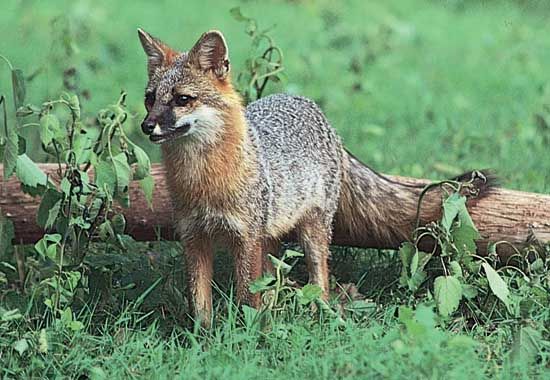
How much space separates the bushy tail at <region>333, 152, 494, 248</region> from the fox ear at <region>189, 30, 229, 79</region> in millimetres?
1116

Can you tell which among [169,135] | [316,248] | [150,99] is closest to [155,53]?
[150,99]

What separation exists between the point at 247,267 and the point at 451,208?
965 millimetres

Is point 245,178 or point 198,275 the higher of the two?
point 245,178

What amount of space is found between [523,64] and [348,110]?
2.38m

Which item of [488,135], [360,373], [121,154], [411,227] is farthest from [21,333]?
[488,135]

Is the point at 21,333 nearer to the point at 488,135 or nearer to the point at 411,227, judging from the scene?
the point at 411,227

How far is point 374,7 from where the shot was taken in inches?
519

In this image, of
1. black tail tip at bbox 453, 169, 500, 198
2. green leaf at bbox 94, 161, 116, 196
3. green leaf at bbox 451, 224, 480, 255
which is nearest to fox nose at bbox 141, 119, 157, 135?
green leaf at bbox 94, 161, 116, 196

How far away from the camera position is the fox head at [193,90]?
4715 millimetres

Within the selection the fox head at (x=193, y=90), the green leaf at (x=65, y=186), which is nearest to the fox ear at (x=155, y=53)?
the fox head at (x=193, y=90)

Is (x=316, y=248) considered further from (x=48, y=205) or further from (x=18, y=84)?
(x=18, y=84)

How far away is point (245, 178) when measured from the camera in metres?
5.00

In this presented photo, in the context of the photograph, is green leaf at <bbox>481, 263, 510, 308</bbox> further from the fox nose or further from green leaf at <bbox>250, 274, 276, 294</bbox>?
the fox nose

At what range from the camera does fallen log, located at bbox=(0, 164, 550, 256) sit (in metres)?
5.32
